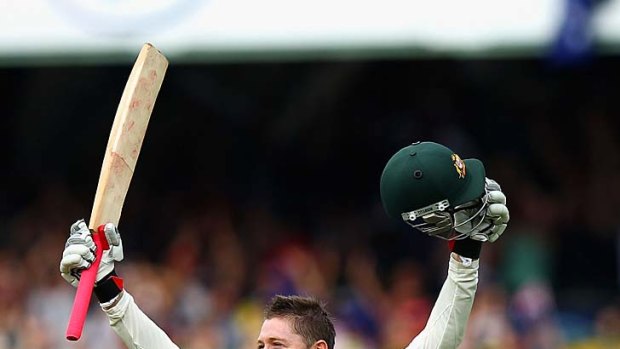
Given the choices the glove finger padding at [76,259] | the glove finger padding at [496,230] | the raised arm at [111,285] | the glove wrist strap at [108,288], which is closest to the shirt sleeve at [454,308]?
the glove finger padding at [496,230]

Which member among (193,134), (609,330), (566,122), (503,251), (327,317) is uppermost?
(193,134)

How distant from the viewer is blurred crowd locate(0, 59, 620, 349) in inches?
404

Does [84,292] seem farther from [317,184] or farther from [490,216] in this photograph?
[317,184]

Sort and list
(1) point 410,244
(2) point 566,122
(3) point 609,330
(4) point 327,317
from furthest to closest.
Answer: (2) point 566,122
(1) point 410,244
(3) point 609,330
(4) point 327,317

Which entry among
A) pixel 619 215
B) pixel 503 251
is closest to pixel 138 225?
pixel 503 251

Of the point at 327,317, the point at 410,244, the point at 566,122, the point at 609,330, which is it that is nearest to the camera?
the point at 327,317

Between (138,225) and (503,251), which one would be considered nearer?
(503,251)

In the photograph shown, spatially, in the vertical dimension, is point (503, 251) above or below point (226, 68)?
below

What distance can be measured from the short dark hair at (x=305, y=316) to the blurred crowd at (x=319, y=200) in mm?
4287

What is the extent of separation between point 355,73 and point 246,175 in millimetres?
1295

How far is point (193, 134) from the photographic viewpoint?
13.1 meters

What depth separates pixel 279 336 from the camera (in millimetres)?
5293

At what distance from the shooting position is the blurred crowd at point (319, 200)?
10273 mm

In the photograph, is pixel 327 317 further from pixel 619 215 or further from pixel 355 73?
pixel 355 73
